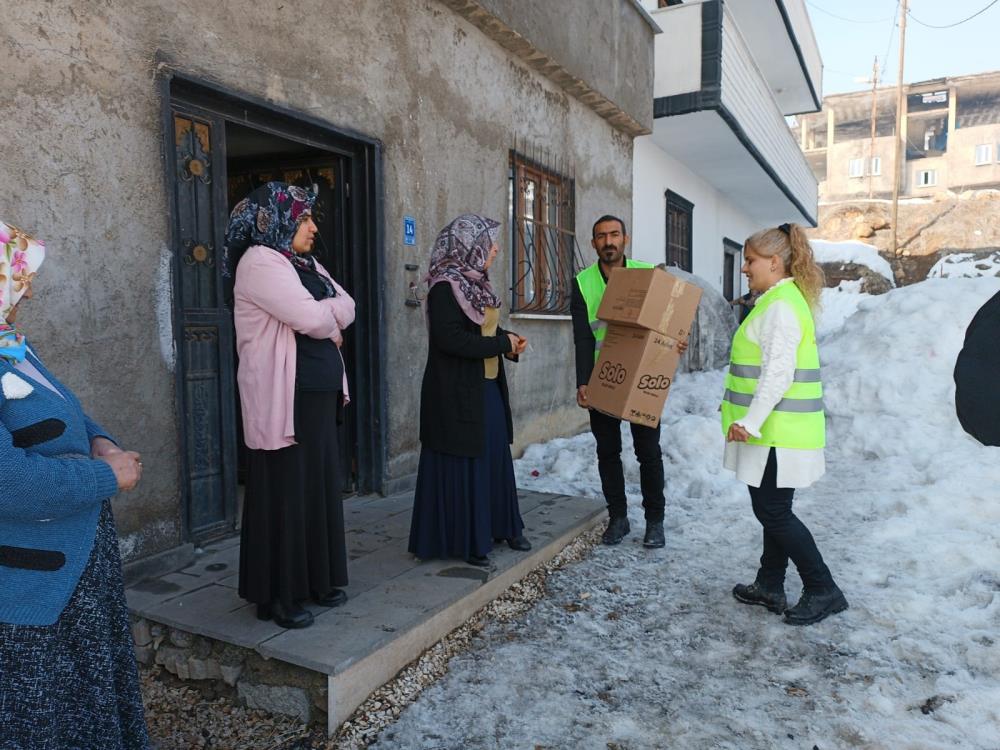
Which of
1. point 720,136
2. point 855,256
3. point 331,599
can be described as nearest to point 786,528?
point 331,599

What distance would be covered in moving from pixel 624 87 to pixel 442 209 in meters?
3.94

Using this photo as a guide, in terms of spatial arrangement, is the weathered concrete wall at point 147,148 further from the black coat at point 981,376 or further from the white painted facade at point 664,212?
the white painted facade at point 664,212

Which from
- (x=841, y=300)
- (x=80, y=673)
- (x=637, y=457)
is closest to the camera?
(x=80, y=673)

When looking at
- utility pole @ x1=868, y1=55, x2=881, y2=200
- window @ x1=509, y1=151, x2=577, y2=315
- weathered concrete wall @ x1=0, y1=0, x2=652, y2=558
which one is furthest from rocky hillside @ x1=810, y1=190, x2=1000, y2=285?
weathered concrete wall @ x1=0, y1=0, x2=652, y2=558

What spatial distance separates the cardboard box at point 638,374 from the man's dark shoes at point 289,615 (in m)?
1.93

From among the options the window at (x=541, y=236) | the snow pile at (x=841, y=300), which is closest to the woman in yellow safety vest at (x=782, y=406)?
the window at (x=541, y=236)

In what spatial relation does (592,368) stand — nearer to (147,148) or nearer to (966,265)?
(147,148)

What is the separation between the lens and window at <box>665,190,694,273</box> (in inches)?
449

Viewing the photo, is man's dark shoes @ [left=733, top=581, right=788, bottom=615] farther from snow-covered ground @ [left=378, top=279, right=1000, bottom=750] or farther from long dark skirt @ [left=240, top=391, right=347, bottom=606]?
long dark skirt @ [left=240, top=391, right=347, bottom=606]

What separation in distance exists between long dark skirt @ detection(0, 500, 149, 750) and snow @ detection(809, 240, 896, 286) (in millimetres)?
25836

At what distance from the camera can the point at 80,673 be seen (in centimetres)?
169

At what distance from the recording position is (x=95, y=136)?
3043 millimetres

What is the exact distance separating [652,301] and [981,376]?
9.99 ft

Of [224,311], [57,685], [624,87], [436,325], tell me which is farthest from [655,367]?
[624,87]
